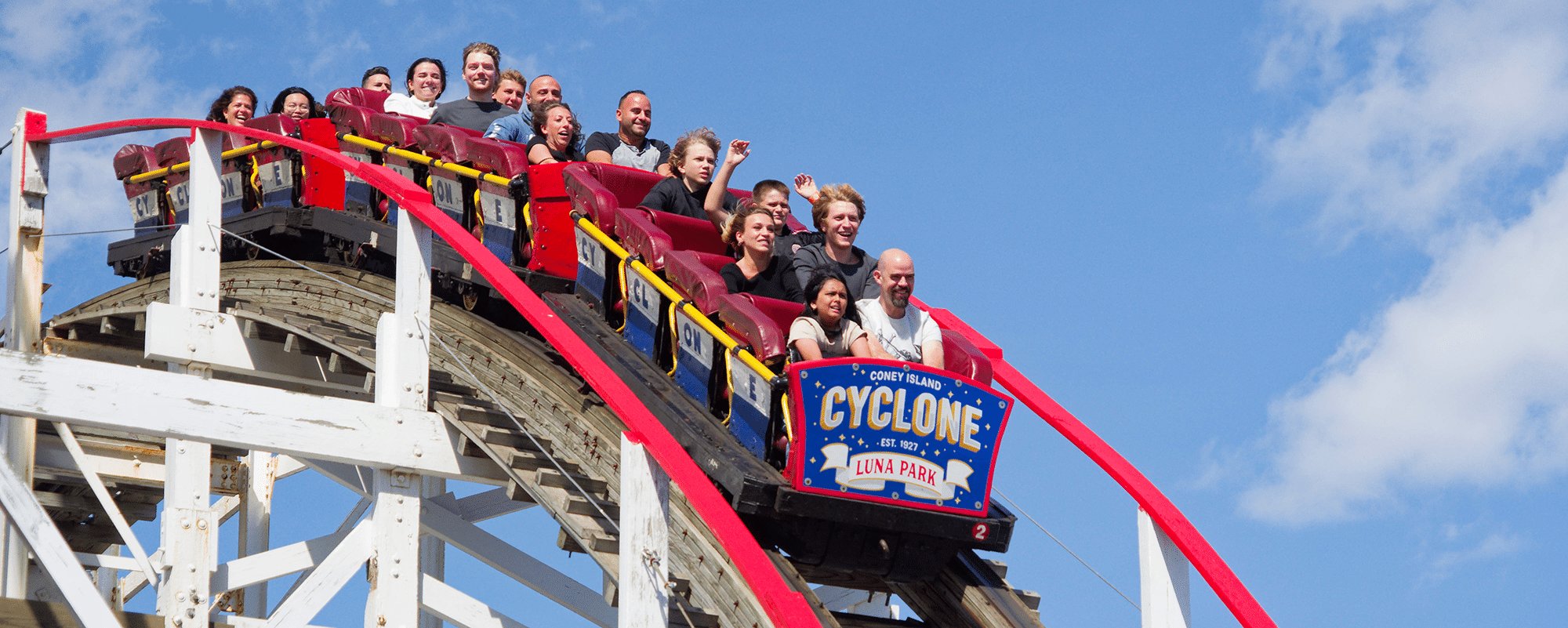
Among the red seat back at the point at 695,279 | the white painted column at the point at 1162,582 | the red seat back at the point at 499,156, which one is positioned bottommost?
the white painted column at the point at 1162,582

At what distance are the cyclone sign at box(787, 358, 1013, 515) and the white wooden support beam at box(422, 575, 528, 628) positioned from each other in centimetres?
168

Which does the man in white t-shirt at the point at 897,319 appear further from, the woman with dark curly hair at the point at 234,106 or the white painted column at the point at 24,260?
the woman with dark curly hair at the point at 234,106

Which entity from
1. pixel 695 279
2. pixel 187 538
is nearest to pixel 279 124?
pixel 187 538

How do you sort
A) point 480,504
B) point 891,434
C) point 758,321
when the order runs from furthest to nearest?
1. point 480,504
2. point 758,321
3. point 891,434

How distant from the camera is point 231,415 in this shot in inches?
245

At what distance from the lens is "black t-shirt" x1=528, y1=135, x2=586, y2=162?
8227 mm

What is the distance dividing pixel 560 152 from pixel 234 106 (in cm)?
297

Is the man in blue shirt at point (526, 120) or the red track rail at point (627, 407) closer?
the red track rail at point (627, 407)

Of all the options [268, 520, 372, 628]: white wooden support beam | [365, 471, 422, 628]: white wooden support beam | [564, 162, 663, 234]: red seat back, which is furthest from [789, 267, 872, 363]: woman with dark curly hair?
[268, 520, 372, 628]: white wooden support beam

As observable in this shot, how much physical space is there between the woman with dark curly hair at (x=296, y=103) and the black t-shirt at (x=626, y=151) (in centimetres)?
251

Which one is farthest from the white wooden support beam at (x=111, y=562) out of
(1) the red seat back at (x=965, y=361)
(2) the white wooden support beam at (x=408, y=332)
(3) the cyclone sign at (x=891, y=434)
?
(1) the red seat back at (x=965, y=361)

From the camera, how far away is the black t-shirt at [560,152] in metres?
8.23

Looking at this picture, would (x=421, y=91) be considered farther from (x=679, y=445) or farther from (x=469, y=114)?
(x=679, y=445)

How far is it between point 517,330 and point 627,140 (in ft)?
4.13
